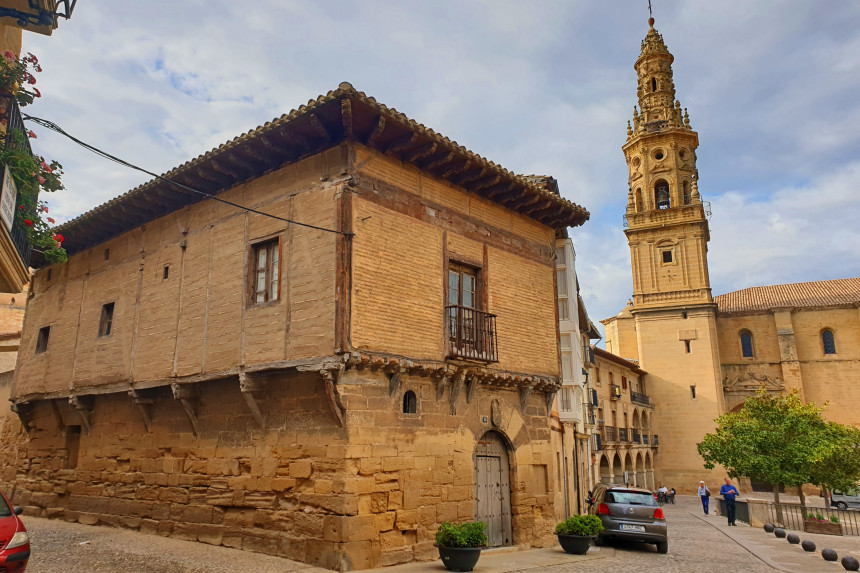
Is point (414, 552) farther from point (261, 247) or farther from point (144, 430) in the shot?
point (144, 430)

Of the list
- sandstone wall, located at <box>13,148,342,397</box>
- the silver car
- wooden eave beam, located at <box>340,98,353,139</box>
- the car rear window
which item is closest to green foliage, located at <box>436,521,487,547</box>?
sandstone wall, located at <box>13,148,342,397</box>

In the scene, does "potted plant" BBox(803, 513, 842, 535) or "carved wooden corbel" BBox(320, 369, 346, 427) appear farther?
"potted plant" BBox(803, 513, 842, 535)

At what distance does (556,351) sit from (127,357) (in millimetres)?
9801

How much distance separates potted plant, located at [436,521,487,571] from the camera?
32.3 feet

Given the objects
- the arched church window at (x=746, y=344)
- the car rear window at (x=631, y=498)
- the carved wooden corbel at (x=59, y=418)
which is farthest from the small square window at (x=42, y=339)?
the arched church window at (x=746, y=344)

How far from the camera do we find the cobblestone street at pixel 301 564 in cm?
993

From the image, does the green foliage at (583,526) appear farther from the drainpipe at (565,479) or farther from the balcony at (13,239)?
the balcony at (13,239)

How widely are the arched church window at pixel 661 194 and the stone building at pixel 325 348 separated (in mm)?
31312

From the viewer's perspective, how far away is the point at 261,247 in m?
12.1

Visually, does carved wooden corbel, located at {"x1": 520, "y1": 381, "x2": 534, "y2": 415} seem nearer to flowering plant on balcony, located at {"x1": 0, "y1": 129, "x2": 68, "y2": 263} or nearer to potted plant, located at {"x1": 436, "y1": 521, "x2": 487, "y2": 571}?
potted plant, located at {"x1": 436, "y1": 521, "x2": 487, "y2": 571}

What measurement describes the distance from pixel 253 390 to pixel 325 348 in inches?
79.3

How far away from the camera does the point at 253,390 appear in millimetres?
11289

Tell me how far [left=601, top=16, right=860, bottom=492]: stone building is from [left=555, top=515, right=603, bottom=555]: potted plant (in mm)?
30700

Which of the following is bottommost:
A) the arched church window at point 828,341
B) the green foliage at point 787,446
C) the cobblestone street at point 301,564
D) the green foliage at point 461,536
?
the cobblestone street at point 301,564
